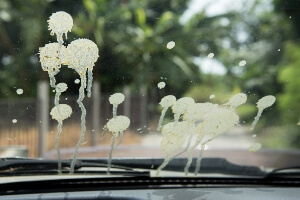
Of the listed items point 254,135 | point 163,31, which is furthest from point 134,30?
point 254,135

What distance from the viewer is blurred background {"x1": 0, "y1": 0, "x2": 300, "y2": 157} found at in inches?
117

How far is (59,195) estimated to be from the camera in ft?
10.0

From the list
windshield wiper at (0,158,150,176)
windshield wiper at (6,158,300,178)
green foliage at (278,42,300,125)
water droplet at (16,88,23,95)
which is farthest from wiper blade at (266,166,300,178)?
water droplet at (16,88,23,95)

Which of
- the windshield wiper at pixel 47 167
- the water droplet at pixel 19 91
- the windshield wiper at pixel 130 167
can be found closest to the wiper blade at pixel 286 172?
the windshield wiper at pixel 130 167

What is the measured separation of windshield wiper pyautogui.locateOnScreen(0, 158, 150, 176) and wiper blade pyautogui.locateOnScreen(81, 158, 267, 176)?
0.10ft

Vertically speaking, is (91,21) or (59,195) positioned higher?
(91,21)

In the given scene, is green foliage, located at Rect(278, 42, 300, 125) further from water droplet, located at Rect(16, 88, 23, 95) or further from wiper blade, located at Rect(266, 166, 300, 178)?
water droplet, located at Rect(16, 88, 23, 95)

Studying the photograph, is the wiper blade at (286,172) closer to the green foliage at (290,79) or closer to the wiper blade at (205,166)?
the wiper blade at (205,166)

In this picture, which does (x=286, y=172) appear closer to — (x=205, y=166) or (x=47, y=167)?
(x=205, y=166)

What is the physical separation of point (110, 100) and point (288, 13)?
3.30ft

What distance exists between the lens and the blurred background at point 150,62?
2.98 meters

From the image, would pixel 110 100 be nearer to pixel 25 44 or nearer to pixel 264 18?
pixel 25 44

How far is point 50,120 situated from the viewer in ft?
10.0

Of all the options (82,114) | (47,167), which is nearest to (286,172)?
(82,114)
